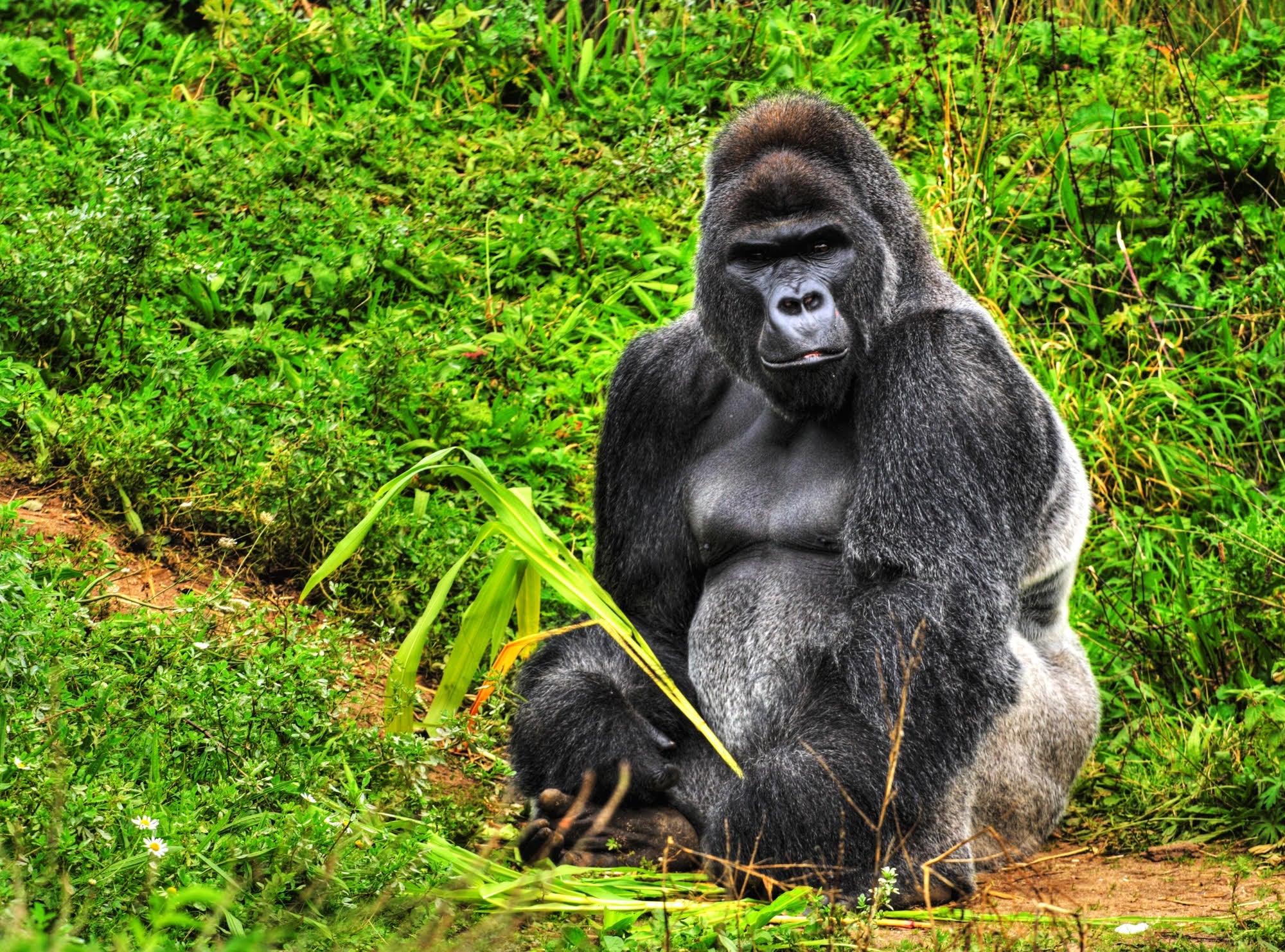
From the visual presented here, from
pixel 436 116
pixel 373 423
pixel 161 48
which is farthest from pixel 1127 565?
pixel 161 48

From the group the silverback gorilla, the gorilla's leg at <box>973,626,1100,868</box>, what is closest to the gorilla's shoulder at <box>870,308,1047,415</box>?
the silverback gorilla

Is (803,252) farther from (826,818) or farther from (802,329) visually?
(826,818)

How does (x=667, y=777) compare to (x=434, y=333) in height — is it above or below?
below

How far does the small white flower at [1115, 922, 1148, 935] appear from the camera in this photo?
2.89m

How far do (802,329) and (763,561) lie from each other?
61cm

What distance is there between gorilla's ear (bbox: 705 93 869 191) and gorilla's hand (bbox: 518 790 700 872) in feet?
5.08

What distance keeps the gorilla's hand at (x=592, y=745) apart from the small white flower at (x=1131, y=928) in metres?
1.06

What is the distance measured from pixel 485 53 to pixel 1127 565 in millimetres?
3896

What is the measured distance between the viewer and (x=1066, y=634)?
4.02 meters

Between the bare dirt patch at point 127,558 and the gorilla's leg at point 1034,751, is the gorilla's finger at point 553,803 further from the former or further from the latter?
the bare dirt patch at point 127,558

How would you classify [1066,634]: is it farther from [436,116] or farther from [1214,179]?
[436,116]

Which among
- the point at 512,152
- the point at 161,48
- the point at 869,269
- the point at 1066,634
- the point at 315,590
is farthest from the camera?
the point at 161,48

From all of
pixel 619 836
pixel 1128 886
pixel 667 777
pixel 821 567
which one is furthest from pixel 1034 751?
pixel 619 836

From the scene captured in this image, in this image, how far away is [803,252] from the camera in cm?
339
